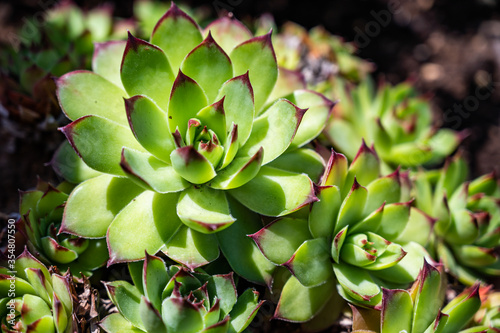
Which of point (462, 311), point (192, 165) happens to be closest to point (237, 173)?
point (192, 165)

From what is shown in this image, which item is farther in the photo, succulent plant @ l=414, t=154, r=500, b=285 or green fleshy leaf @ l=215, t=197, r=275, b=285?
succulent plant @ l=414, t=154, r=500, b=285

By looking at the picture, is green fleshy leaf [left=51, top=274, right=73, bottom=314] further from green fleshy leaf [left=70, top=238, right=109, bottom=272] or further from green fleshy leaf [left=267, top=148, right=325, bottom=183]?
green fleshy leaf [left=267, top=148, right=325, bottom=183]

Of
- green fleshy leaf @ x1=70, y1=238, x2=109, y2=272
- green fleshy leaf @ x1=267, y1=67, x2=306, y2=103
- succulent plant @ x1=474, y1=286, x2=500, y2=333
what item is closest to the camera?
green fleshy leaf @ x1=70, y1=238, x2=109, y2=272

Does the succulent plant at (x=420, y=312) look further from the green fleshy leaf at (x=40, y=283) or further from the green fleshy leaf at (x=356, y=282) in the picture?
the green fleshy leaf at (x=40, y=283)

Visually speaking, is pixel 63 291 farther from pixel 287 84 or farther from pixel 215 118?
pixel 287 84

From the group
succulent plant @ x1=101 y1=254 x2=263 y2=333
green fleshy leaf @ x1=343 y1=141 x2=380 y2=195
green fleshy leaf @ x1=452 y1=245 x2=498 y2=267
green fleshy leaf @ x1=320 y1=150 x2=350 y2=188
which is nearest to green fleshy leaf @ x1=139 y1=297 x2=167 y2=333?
succulent plant @ x1=101 y1=254 x2=263 y2=333

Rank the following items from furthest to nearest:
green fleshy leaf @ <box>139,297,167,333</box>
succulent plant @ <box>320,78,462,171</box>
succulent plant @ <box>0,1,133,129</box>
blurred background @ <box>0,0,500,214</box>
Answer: blurred background @ <box>0,0,500,214</box> < succulent plant @ <box>320,78,462,171</box> < succulent plant @ <box>0,1,133,129</box> < green fleshy leaf @ <box>139,297,167,333</box>

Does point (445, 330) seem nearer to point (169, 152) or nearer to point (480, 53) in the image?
point (169, 152)
